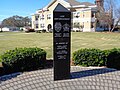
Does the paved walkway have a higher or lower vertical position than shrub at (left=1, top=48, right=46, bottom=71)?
lower

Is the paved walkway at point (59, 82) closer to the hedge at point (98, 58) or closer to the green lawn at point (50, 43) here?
the hedge at point (98, 58)

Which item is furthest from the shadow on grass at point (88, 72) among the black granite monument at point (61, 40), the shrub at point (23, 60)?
the shrub at point (23, 60)

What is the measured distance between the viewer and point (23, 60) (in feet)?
24.3

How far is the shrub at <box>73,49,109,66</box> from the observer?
27.3 ft

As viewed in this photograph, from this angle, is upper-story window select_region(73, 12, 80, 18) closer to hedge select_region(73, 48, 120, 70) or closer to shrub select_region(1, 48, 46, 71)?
hedge select_region(73, 48, 120, 70)

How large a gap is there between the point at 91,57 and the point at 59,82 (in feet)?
6.70

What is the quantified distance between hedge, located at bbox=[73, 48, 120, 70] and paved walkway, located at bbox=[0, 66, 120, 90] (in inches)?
37.8

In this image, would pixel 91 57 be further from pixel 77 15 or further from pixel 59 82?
pixel 77 15

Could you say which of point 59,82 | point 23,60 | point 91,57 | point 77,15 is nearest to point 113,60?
point 91,57

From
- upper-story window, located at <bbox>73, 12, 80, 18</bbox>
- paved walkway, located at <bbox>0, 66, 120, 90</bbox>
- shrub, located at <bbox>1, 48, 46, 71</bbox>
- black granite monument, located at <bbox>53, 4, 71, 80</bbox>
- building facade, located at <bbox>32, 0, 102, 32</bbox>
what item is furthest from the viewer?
upper-story window, located at <bbox>73, 12, 80, 18</bbox>

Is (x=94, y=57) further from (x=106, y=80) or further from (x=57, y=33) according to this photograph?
(x=57, y=33)

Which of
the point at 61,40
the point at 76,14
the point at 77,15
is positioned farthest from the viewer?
the point at 76,14

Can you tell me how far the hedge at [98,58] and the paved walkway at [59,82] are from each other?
96 centimetres

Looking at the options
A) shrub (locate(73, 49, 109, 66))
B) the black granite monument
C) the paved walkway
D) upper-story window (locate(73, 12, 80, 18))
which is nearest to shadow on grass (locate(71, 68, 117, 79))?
the paved walkway
